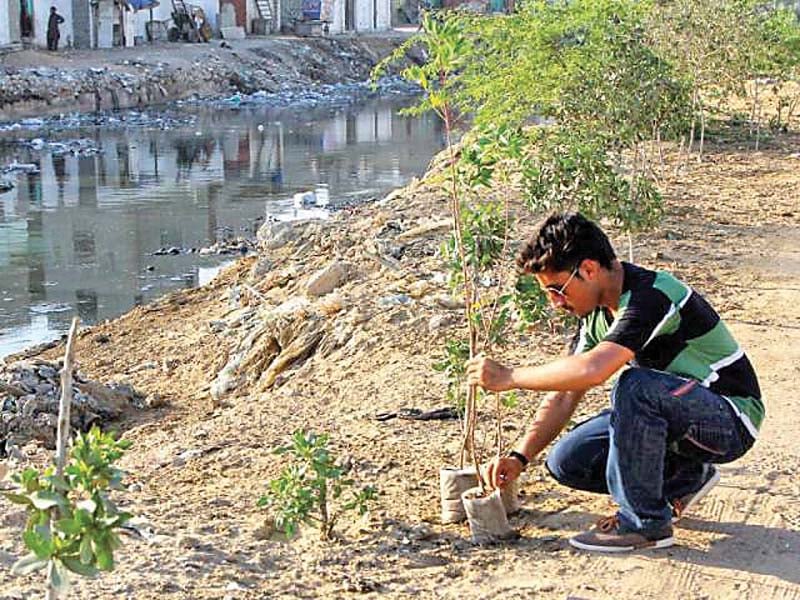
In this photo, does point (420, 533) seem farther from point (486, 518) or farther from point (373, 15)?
point (373, 15)

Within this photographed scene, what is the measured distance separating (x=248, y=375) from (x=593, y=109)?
3140 millimetres

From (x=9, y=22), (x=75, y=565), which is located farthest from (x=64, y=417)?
(x=9, y=22)

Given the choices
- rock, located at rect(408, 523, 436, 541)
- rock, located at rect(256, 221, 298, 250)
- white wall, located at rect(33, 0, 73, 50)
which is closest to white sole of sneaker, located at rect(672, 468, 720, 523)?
rock, located at rect(408, 523, 436, 541)

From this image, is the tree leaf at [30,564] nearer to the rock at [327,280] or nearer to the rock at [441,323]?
the rock at [441,323]

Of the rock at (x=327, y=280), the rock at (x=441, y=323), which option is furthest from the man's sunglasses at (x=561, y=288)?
the rock at (x=327, y=280)

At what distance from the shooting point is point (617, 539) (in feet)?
13.4

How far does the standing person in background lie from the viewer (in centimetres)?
3866

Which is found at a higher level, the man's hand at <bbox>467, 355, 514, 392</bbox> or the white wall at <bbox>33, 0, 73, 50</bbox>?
the white wall at <bbox>33, 0, 73, 50</bbox>

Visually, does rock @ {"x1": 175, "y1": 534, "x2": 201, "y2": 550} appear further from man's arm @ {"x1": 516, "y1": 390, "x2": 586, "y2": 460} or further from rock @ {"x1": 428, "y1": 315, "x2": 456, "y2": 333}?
rock @ {"x1": 428, "y1": 315, "x2": 456, "y2": 333}

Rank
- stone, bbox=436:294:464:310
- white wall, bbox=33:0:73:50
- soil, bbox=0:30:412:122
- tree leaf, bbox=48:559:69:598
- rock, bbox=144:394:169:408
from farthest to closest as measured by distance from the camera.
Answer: white wall, bbox=33:0:73:50
soil, bbox=0:30:412:122
rock, bbox=144:394:169:408
stone, bbox=436:294:464:310
tree leaf, bbox=48:559:69:598

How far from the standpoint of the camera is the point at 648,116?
9.09 meters

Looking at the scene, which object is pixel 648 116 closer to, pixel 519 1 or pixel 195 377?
pixel 195 377

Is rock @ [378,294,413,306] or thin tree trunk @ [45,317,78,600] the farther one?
rock @ [378,294,413,306]

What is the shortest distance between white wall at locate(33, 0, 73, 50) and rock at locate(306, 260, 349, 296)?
31.6 metres
